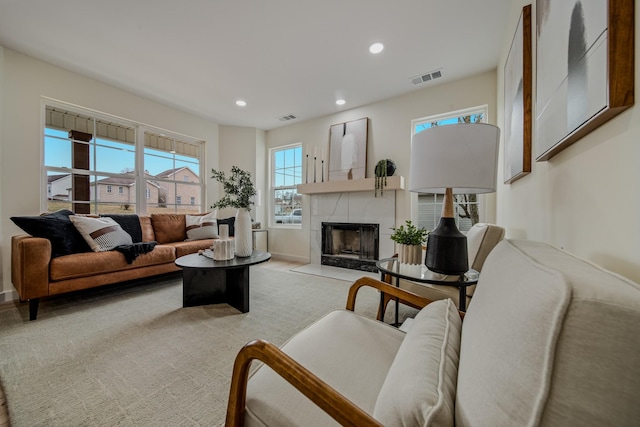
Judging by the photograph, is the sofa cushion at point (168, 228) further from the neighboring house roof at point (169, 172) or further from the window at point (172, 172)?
the neighboring house roof at point (169, 172)

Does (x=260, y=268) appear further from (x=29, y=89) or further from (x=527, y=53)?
(x=527, y=53)

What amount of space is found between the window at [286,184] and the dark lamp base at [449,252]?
353 cm

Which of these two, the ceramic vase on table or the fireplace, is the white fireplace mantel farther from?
the ceramic vase on table

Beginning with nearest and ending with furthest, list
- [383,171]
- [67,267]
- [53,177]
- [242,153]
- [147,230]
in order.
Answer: [67,267], [53,177], [147,230], [383,171], [242,153]

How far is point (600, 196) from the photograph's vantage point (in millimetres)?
785

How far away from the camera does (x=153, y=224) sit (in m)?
3.50

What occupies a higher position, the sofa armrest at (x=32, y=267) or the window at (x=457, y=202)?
the window at (x=457, y=202)

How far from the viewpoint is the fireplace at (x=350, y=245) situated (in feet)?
12.6

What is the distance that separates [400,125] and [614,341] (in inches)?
149

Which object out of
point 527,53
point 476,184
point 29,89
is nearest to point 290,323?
→ point 476,184

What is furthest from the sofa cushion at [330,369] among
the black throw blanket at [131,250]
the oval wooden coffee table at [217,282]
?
the black throw blanket at [131,250]

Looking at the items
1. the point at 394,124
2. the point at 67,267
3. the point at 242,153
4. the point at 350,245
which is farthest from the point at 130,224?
the point at 394,124

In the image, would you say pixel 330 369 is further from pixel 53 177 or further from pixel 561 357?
pixel 53 177

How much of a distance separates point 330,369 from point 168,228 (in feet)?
11.7
